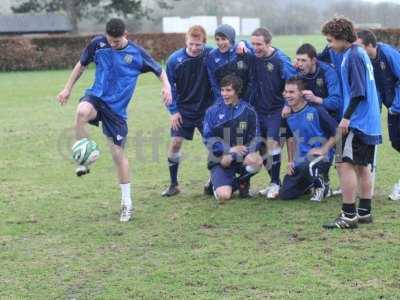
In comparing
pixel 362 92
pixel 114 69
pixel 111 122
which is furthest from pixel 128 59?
pixel 362 92

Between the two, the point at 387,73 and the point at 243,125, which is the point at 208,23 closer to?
the point at 243,125

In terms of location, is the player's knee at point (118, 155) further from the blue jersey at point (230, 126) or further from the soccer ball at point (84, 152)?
the blue jersey at point (230, 126)

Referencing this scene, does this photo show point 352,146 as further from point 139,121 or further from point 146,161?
point 139,121

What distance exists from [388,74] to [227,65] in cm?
173

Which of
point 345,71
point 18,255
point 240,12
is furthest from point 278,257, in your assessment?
point 240,12

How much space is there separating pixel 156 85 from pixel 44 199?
51.4 feet

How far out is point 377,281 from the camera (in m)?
4.47

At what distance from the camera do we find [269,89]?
283 inches

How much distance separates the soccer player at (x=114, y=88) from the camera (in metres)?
6.45

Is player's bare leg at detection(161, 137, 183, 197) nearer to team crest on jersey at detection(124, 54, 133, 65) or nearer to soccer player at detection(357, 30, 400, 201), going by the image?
team crest on jersey at detection(124, 54, 133, 65)

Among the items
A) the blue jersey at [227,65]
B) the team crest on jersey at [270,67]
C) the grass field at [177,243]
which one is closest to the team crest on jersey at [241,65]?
the blue jersey at [227,65]

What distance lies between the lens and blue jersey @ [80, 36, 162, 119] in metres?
6.47

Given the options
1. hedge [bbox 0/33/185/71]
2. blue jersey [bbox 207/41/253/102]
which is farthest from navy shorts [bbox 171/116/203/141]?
hedge [bbox 0/33/185/71]

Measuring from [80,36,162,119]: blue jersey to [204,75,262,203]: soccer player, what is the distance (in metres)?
1.01
